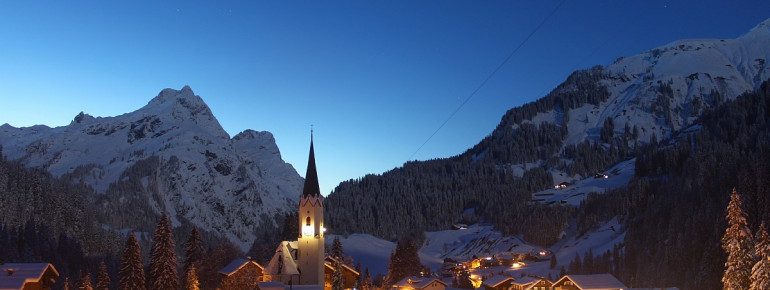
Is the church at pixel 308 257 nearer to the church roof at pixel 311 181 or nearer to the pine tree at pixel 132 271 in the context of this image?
the church roof at pixel 311 181

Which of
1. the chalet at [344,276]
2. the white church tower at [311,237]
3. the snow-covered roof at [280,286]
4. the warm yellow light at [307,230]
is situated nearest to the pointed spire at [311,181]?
the white church tower at [311,237]

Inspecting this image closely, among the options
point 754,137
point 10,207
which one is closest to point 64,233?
point 10,207

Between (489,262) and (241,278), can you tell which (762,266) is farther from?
(489,262)

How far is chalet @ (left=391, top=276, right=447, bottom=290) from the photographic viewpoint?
358 feet

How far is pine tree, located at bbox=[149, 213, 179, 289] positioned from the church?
2321cm

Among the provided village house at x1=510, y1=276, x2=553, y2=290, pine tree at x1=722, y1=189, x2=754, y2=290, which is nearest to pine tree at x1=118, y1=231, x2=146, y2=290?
pine tree at x1=722, y1=189, x2=754, y2=290

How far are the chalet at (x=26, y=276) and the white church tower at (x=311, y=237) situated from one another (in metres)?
34.2

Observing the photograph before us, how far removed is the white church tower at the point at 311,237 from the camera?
327ft

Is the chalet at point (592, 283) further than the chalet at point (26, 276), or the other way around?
the chalet at point (592, 283)

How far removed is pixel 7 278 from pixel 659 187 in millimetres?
147835

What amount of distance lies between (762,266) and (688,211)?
7603 centimetres

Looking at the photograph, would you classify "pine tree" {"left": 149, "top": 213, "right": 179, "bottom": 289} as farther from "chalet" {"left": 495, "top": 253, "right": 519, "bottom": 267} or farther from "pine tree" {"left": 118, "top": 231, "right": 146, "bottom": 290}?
"chalet" {"left": 495, "top": 253, "right": 519, "bottom": 267}

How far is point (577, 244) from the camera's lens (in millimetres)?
178375

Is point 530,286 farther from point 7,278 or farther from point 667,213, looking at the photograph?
point 7,278
